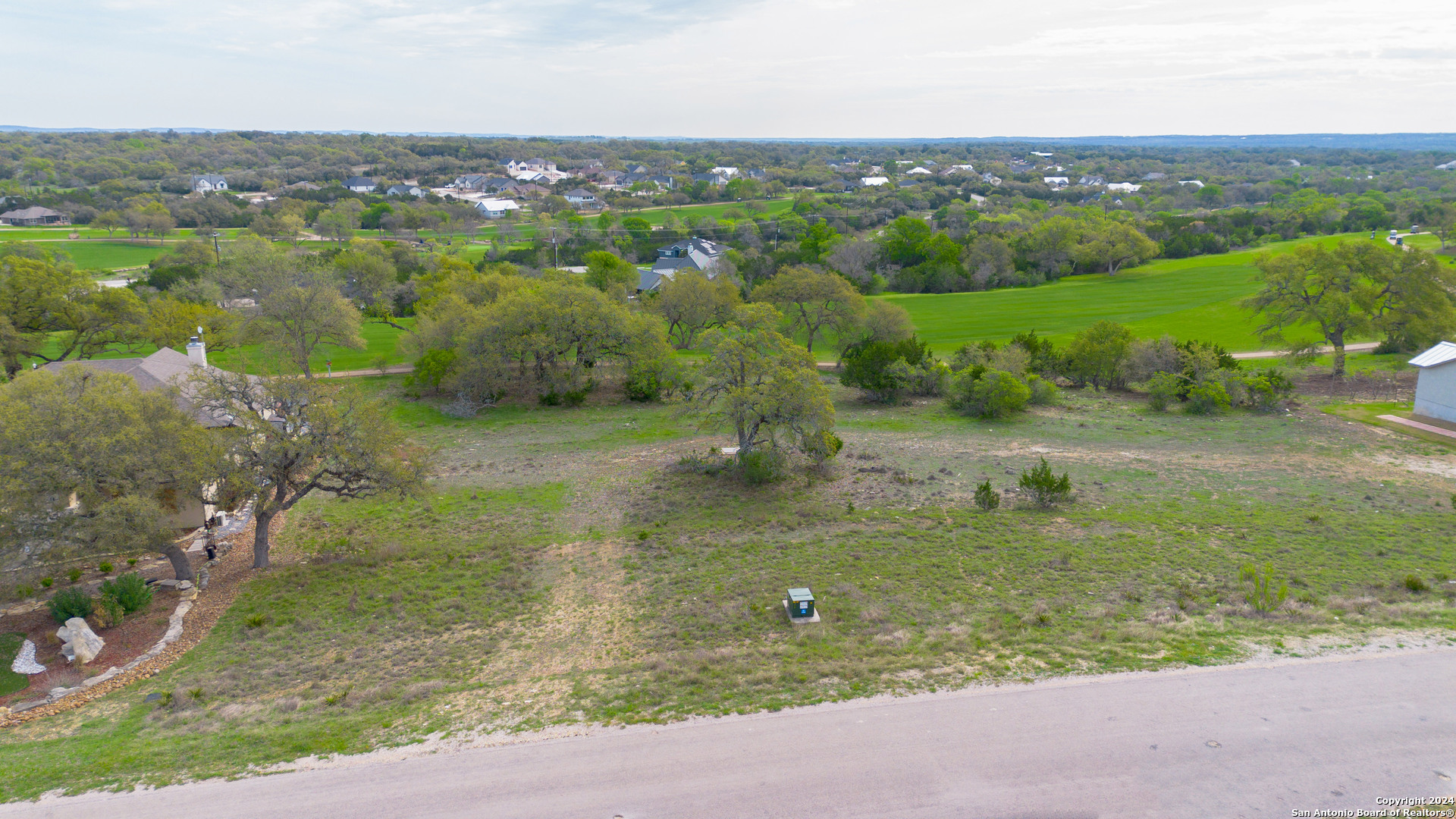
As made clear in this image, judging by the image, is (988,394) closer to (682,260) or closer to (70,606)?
(70,606)

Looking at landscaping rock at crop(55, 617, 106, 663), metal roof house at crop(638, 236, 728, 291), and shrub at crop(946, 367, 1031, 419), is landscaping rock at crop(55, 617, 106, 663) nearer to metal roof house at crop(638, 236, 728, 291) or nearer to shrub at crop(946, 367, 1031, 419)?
shrub at crop(946, 367, 1031, 419)

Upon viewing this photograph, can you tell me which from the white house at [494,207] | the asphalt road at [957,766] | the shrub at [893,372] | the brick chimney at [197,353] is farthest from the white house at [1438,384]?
the white house at [494,207]

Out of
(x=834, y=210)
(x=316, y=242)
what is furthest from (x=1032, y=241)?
(x=316, y=242)

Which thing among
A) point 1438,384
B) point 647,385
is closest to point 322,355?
point 647,385

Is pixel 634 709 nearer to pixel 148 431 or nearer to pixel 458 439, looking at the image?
pixel 148 431

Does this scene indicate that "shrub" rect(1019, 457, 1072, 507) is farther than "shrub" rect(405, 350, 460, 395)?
No

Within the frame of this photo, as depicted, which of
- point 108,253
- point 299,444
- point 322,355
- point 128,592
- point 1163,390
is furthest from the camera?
point 108,253

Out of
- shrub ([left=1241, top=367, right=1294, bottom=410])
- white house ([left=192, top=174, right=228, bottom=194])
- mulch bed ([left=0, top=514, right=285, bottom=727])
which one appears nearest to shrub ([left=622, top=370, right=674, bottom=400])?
mulch bed ([left=0, top=514, right=285, bottom=727])
